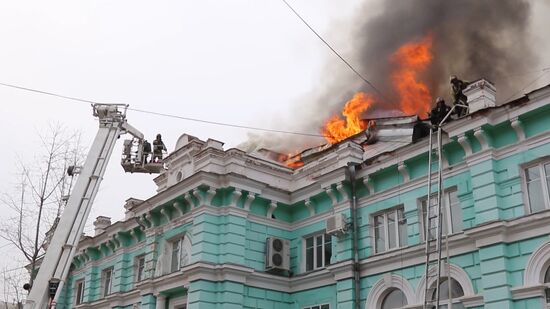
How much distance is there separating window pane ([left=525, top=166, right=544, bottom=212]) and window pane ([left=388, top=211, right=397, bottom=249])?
4.24 meters

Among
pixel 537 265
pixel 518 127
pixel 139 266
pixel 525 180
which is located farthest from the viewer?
pixel 139 266

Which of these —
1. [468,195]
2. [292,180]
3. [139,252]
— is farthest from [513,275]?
[139,252]

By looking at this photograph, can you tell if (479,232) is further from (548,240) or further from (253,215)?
(253,215)

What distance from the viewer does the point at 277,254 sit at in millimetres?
19719

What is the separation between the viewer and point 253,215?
19812 mm

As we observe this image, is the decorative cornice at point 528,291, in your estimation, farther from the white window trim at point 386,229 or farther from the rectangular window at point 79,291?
the rectangular window at point 79,291

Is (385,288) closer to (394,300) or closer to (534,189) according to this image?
(394,300)

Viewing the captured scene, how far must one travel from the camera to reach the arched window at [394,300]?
644 inches

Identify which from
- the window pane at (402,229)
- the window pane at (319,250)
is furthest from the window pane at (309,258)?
the window pane at (402,229)

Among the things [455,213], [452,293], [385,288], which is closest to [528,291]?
[452,293]

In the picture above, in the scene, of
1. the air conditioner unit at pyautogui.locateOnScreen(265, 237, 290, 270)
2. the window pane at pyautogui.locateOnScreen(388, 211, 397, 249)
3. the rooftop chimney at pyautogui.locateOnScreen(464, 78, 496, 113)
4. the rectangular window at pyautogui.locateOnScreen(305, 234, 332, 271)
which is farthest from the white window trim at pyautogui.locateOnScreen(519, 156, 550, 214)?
the air conditioner unit at pyautogui.locateOnScreen(265, 237, 290, 270)

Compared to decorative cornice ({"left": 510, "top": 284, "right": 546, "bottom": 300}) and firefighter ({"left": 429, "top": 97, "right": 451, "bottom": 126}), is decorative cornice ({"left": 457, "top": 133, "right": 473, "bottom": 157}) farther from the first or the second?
decorative cornice ({"left": 510, "top": 284, "right": 546, "bottom": 300})

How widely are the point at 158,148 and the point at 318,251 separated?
708cm

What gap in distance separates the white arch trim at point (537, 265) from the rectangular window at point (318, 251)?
6995 millimetres
